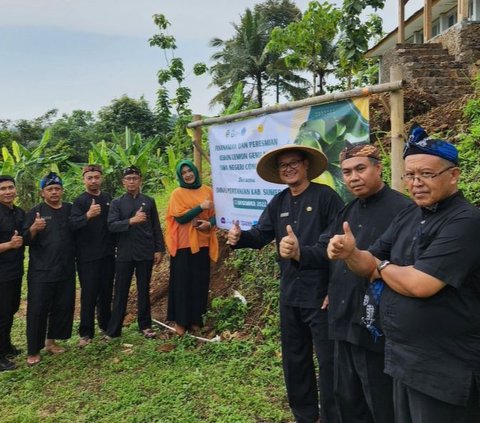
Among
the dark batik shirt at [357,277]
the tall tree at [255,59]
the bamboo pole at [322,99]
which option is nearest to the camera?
the dark batik shirt at [357,277]

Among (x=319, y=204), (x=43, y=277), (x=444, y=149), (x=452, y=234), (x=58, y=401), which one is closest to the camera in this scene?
(x=452, y=234)

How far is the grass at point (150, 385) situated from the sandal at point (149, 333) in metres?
0.08

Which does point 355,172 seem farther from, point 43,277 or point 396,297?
point 43,277

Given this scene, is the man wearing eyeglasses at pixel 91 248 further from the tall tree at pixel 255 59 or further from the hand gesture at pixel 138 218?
the tall tree at pixel 255 59

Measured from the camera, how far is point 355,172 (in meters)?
2.33

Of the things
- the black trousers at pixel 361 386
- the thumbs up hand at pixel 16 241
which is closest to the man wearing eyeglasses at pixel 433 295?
the black trousers at pixel 361 386

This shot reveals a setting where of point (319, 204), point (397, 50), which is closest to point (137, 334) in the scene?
point (319, 204)

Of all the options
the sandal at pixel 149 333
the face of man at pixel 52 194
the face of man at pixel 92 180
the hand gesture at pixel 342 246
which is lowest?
the sandal at pixel 149 333

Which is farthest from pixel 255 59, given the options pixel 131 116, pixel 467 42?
pixel 467 42

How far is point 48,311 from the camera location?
14.7 feet

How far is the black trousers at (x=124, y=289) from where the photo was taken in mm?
4730

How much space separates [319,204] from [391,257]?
0.95 m

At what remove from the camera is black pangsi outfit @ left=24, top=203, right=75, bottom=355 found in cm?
436

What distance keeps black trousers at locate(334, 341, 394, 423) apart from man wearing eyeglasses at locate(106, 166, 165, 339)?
2789 millimetres
